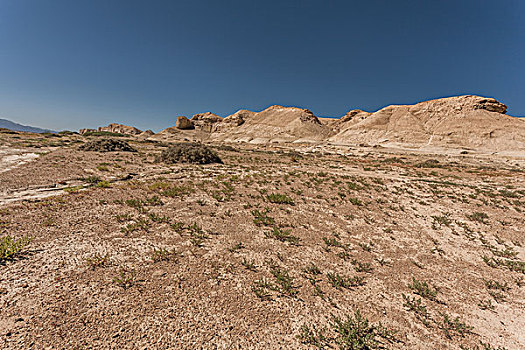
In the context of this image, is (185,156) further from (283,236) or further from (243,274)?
(243,274)

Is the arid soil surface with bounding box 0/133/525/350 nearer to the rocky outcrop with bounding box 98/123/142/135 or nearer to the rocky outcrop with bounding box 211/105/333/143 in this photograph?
the rocky outcrop with bounding box 211/105/333/143

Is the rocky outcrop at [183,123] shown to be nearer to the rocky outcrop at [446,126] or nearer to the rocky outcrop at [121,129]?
the rocky outcrop at [121,129]

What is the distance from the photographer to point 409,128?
72875 millimetres

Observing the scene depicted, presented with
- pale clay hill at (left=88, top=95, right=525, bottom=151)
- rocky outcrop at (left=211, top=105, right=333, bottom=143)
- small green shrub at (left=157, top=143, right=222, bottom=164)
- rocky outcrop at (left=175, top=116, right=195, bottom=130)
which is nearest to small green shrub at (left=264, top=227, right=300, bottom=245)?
small green shrub at (left=157, top=143, right=222, bottom=164)

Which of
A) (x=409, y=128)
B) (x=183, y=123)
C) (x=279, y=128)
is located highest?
(x=183, y=123)

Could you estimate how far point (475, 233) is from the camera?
8.36 meters

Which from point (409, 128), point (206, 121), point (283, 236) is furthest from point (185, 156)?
point (206, 121)

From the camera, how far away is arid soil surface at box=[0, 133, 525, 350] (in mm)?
3363

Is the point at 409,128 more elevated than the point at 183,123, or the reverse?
the point at 183,123

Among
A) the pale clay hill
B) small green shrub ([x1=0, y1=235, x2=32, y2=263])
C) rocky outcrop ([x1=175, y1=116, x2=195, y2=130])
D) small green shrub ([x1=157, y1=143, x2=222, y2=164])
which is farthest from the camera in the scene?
rocky outcrop ([x1=175, y1=116, x2=195, y2=130])

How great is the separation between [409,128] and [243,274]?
298 feet

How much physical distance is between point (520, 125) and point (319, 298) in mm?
102103

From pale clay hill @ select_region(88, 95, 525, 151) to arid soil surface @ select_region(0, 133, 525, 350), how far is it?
7082 centimetres

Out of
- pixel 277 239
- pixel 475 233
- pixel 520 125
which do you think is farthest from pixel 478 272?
pixel 520 125
